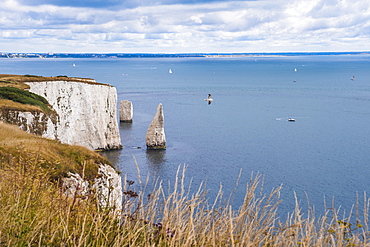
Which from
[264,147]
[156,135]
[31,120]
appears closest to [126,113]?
[156,135]

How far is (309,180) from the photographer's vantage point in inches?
1763

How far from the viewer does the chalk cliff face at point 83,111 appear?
49.5 meters

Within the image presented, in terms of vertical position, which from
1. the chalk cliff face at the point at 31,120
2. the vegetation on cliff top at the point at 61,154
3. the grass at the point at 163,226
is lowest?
the chalk cliff face at the point at 31,120

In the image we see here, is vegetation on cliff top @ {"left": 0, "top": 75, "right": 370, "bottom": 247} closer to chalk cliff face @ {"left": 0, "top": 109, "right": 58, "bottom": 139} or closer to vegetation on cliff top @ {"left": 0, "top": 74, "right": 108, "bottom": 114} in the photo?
chalk cliff face @ {"left": 0, "top": 109, "right": 58, "bottom": 139}

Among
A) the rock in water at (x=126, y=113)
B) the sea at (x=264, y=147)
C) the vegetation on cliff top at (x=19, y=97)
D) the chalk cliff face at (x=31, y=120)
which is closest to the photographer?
the chalk cliff face at (x=31, y=120)

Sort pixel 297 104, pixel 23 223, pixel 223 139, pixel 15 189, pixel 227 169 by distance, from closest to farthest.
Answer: pixel 23 223, pixel 15 189, pixel 227 169, pixel 223 139, pixel 297 104

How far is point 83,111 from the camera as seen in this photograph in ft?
176

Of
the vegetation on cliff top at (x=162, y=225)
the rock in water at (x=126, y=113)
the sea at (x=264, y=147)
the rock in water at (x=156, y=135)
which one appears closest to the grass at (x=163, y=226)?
the vegetation on cliff top at (x=162, y=225)

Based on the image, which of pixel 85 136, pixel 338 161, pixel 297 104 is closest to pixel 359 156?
pixel 338 161

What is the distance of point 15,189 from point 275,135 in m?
64.5

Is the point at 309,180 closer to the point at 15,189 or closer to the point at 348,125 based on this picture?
the point at 348,125

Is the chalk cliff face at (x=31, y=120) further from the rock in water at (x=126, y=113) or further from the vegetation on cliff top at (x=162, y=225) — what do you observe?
the rock in water at (x=126, y=113)

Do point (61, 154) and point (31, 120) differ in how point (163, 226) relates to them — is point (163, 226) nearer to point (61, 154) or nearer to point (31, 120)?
point (61, 154)

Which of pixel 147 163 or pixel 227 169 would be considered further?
pixel 147 163
